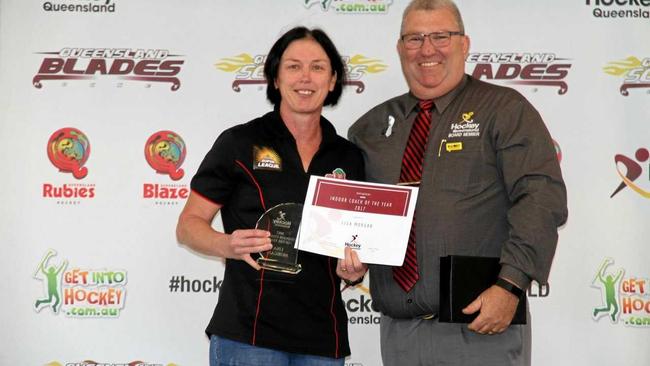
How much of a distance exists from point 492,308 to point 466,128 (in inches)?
26.7

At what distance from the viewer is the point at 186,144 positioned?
401 cm

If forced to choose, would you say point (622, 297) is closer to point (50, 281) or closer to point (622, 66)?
point (622, 66)

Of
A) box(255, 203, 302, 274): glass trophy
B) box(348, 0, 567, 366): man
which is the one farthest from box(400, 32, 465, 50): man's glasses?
box(255, 203, 302, 274): glass trophy

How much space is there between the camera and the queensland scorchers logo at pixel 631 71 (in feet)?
13.0

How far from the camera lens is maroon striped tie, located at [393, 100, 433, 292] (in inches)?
107

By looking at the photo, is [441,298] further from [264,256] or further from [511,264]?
[264,256]

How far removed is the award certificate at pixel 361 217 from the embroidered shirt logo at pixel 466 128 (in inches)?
13.3

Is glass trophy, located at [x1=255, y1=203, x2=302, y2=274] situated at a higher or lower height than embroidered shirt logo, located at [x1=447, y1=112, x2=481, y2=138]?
lower

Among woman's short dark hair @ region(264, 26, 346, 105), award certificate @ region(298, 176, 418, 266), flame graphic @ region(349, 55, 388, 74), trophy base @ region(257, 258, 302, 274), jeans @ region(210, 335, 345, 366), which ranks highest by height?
flame graphic @ region(349, 55, 388, 74)

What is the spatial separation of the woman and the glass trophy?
0.10 feet

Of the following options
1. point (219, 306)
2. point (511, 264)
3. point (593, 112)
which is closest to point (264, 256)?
→ point (219, 306)

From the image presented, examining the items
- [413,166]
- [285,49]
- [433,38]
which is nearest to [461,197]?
[413,166]

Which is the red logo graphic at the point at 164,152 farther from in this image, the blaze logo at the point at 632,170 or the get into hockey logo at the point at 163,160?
the blaze logo at the point at 632,170

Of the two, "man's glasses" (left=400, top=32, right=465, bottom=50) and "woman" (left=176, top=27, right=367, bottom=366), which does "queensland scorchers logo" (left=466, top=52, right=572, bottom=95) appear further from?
"woman" (left=176, top=27, right=367, bottom=366)
